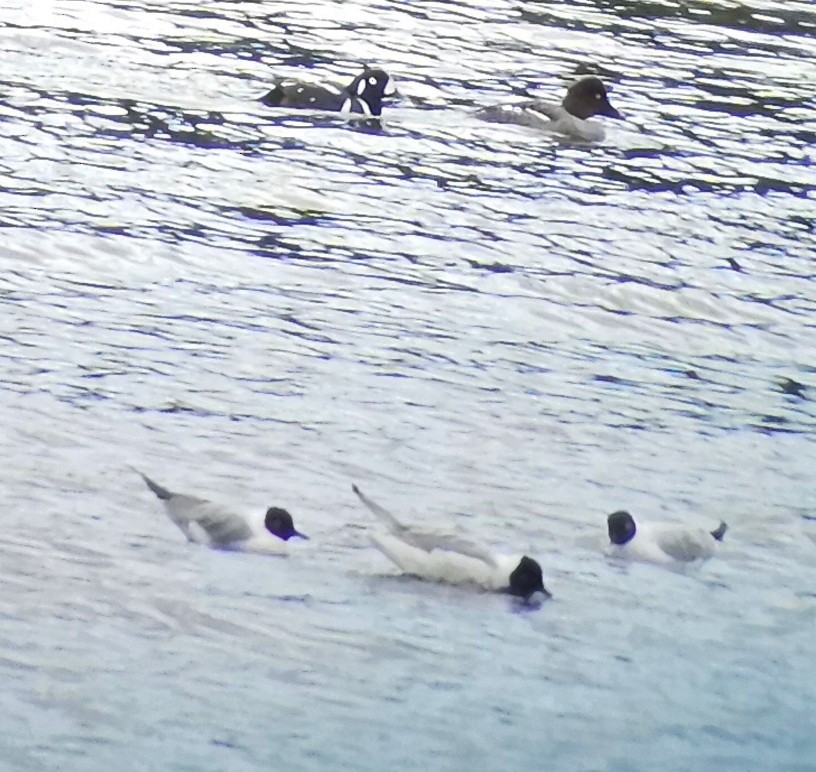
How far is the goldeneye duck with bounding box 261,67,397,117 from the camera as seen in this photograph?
2005 centimetres

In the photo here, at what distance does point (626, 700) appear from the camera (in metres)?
9.54

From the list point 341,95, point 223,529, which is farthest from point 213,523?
point 341,95

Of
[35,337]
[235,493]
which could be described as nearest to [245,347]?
[35,337]

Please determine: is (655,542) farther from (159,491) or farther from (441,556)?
(159,491)

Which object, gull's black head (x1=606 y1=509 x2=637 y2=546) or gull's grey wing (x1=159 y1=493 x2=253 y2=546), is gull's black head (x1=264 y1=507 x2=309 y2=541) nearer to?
gull's grey wing (x1=159 y1=493 x2=253 y2=546)

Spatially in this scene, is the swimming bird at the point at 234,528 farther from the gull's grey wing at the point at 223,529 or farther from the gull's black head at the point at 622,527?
the gull's black head at the point at 622,527

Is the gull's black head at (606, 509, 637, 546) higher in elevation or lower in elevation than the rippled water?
higher

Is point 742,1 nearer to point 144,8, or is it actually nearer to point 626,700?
point 144,8

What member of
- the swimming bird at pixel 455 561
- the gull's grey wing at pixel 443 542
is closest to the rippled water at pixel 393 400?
the swimming bird at pixel 455 561

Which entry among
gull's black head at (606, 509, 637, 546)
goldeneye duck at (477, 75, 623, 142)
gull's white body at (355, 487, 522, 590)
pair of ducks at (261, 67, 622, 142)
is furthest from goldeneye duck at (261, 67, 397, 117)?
gull's white body at (355, 487, 522, 590)

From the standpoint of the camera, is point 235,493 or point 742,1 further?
point 742,1

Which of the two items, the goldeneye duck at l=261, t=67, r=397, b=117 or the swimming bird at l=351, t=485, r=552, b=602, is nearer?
the swimming bird at l=351, t=485, r=552, b=602

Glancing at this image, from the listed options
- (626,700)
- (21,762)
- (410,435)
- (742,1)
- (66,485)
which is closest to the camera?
(21,762)

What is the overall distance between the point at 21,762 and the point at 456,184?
411 inches
